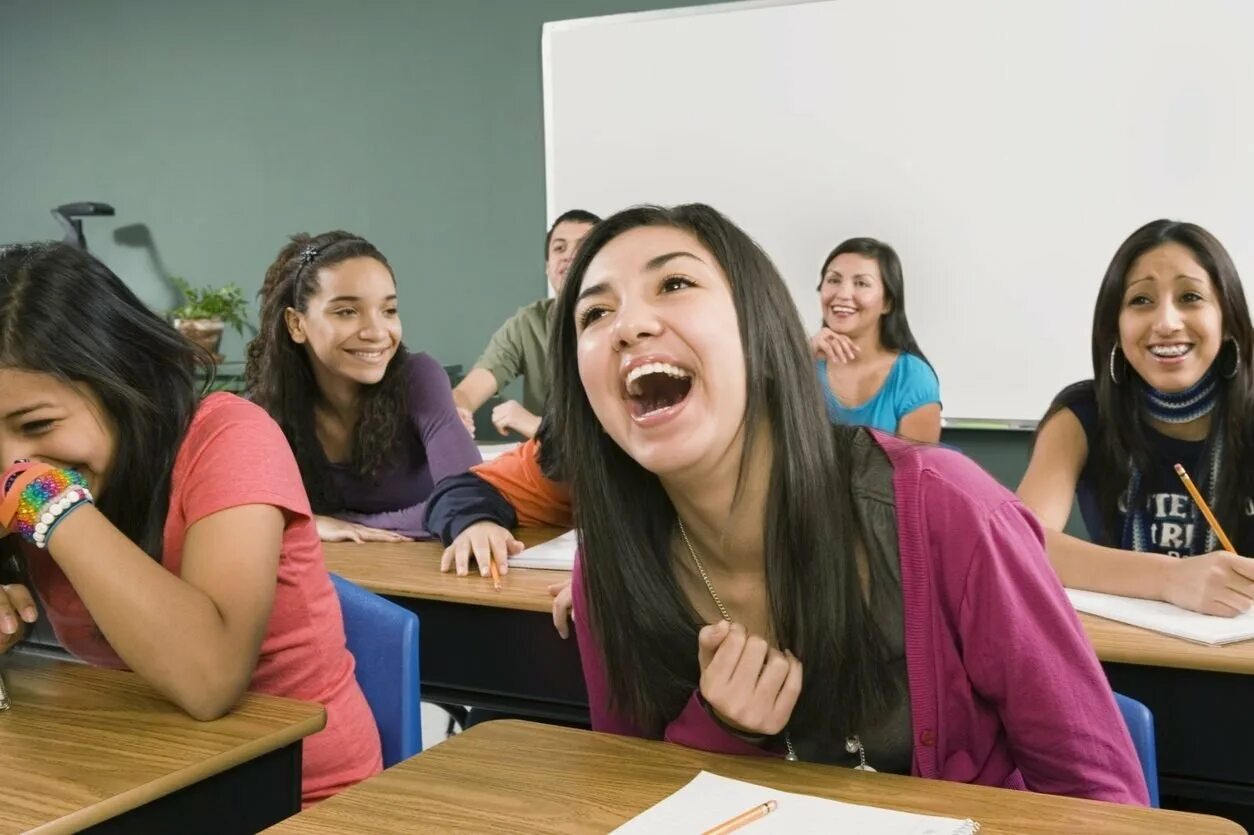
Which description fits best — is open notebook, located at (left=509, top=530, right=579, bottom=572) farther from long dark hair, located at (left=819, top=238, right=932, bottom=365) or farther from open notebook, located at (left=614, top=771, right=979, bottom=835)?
long dark hair, located at (left=819, top=238, right=932, bottom=365)

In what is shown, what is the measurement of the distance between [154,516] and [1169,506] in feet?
5.36

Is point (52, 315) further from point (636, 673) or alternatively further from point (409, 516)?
point (409, 516)

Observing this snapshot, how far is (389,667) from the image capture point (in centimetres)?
151

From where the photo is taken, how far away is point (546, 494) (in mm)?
2371

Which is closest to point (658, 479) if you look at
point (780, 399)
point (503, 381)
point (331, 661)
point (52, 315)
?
point (780, 399)

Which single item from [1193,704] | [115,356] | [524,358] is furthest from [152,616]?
[524,358]

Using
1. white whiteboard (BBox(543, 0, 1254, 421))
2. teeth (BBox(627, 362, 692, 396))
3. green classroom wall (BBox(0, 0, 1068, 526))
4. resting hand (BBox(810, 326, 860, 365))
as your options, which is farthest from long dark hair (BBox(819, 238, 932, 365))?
teeth (BBox(627, 362, 692, 396))

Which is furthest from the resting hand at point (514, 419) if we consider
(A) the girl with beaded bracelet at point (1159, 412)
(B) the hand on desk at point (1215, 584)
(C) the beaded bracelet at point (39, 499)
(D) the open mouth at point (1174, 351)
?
(C) the beaded bracelet at point (39, 499)

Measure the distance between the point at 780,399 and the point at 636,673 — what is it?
313 mm

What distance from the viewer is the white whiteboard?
11.9ft

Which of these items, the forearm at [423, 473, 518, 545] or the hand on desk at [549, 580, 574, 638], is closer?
the hand on desk at [549, 580, 574, 638]

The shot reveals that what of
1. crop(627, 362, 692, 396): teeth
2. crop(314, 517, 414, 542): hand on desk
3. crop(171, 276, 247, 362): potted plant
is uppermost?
crop(171, 276, 247, 362): potted plant

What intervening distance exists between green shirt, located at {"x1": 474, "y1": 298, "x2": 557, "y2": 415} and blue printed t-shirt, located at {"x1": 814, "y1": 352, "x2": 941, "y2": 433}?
51.5 inches

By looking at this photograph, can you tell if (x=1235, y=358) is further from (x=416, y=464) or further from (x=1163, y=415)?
(x=416, y=464)
